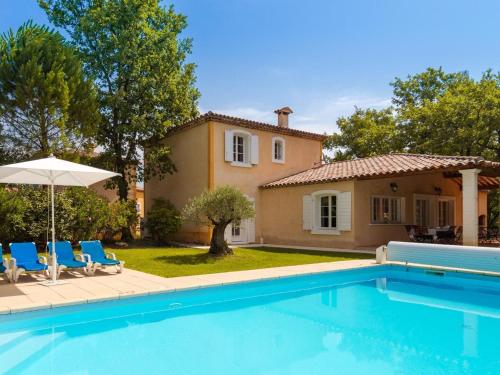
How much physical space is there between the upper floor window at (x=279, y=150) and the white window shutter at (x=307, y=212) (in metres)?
3.44

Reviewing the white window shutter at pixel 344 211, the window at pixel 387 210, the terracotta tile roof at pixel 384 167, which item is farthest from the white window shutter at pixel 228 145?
the window at pixel 387 210

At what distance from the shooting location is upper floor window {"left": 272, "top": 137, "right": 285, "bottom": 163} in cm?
2134

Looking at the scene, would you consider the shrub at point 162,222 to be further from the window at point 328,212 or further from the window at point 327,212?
the window at point 328,212

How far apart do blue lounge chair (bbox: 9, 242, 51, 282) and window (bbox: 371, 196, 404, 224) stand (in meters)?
13.2

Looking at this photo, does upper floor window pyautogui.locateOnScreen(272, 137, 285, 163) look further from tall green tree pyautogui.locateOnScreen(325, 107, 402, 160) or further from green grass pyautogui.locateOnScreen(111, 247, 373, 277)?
tall green tree pyautogui.locateOnScreen(325, 107, 402, 160)

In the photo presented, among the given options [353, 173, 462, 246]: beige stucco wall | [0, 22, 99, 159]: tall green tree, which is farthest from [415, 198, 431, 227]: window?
[0, 22, 99, 159]: tall green tree

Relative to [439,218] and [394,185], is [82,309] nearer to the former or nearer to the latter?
[394,185]

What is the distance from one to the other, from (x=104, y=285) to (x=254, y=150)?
1260cm

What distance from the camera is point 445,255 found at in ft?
37.6

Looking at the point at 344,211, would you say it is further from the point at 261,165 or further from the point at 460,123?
the point at 460,123

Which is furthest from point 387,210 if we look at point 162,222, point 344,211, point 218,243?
point 162,222

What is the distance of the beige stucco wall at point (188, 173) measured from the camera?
63.2 feet

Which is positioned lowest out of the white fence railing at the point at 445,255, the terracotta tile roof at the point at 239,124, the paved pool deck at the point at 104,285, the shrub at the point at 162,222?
the paved pool deck at the point at 104,285

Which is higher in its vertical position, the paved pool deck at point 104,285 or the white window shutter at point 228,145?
the white window shutter at point 228,145
